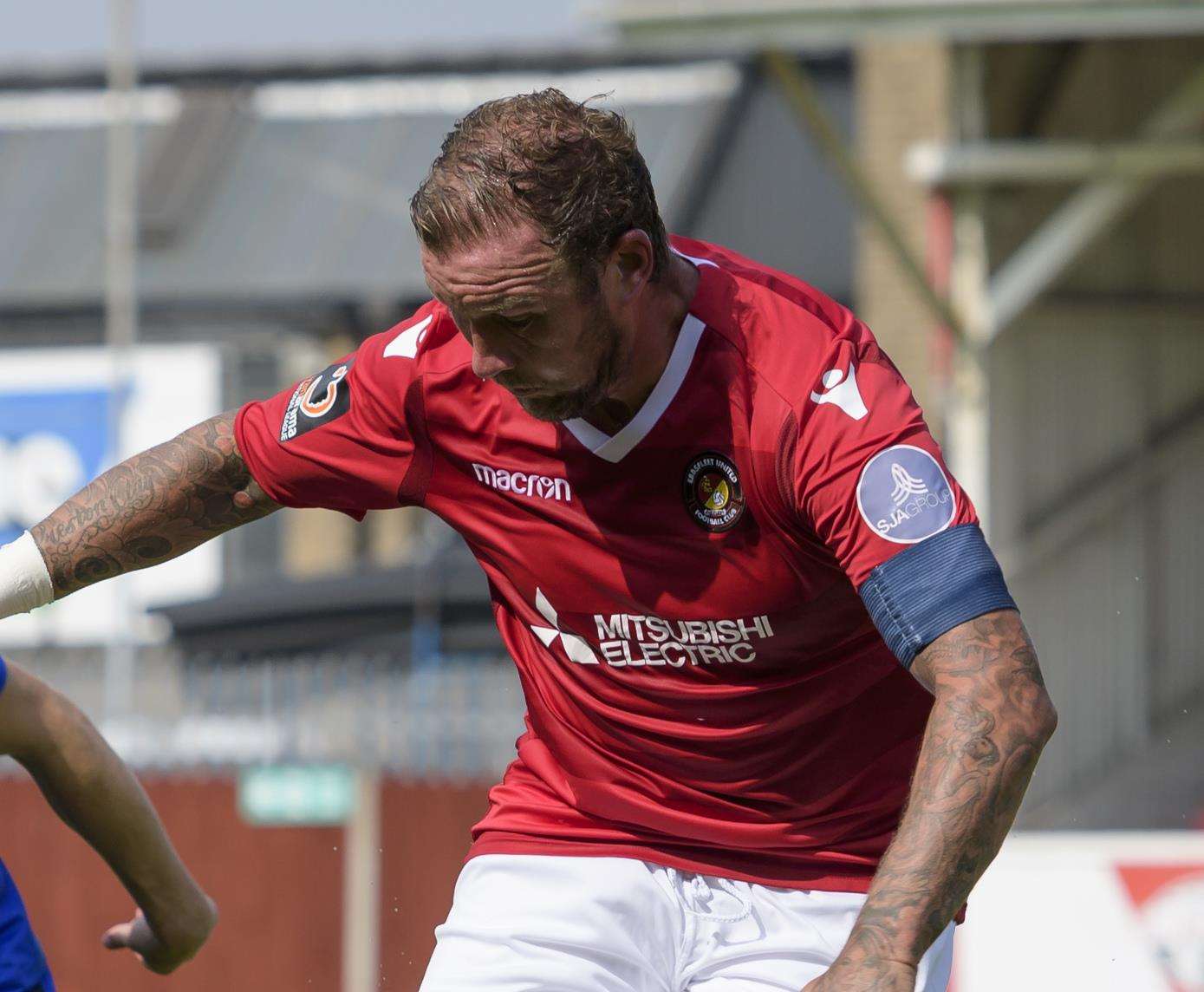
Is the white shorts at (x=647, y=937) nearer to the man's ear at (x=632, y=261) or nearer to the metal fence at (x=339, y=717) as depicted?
the man's ear at (x=632, y=261)

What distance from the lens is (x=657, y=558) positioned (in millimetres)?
2938

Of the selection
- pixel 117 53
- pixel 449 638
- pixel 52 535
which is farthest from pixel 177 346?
pixel 52 535

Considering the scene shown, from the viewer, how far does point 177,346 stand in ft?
52.6

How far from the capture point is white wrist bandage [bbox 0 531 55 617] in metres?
3.13

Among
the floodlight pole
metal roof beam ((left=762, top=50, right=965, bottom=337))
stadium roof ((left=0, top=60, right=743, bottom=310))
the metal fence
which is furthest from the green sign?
stadium roof ((left=0, top=60, right=743, bottom=310))

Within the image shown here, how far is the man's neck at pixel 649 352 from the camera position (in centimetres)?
284

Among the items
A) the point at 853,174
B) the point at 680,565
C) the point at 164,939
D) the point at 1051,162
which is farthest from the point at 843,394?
the point at 1051,162

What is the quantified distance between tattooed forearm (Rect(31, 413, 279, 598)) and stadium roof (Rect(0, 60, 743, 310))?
12891mm

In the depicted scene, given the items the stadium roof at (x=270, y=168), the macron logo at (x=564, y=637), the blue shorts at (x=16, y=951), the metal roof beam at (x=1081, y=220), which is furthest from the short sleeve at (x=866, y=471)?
the stadium roof at (x=270, y=168)

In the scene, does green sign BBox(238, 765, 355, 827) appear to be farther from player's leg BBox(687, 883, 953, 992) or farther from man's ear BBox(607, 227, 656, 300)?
man's ear BBox(607, 227, 656, 300)

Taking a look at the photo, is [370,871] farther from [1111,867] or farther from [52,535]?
[52,535]

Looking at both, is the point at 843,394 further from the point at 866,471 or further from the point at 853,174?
the point at 853,174

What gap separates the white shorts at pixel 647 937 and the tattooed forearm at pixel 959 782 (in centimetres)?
59

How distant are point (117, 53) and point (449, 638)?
459cm
